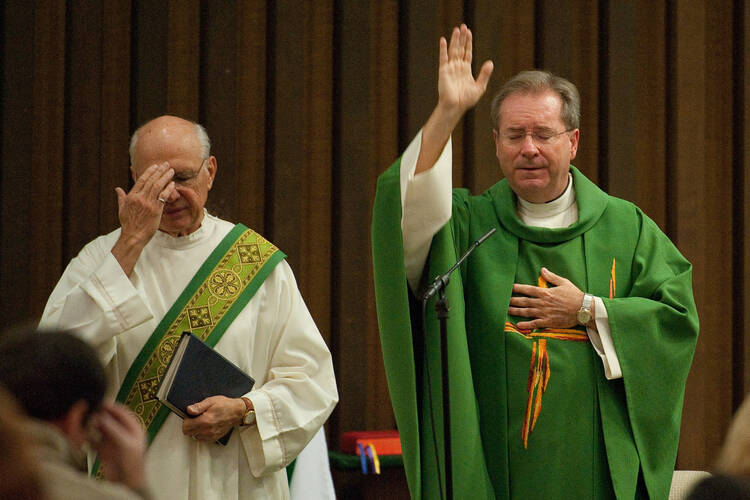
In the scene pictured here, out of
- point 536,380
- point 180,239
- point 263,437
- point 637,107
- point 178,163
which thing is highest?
point 637,107

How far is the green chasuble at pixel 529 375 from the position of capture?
3467 millimetres

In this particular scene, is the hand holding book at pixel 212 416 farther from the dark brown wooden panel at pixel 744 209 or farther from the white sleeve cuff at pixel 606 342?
the dark brown wooden panel at pixel 744 209

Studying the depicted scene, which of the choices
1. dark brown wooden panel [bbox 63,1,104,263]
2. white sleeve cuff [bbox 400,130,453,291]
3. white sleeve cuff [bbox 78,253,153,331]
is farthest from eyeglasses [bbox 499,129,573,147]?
dark brown wooden panel [bbox 63,1,104,263]

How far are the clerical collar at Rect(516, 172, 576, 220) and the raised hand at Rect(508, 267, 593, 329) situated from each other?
306 millimetres

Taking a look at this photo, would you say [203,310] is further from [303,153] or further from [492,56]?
[492,56]

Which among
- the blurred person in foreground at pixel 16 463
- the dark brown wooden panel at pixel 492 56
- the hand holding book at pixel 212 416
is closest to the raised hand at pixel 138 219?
the hand holding book at pixel 212 416

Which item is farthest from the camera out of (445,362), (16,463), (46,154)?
(46,154)

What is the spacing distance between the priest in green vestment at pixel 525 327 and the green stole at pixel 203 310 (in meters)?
0.54

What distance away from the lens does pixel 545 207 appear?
382cm

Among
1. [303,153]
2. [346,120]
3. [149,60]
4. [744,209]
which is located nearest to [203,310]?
[303,153]

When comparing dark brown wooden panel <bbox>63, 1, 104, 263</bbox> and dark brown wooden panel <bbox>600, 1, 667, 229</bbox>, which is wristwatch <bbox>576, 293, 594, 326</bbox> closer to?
dark brown wooden panel <bbox>600, 1, 667, 229</bbox>

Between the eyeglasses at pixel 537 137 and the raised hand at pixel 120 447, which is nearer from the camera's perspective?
the raised hand at pixel 120 447

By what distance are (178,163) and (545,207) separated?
126 centimetres

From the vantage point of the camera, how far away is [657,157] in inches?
234
